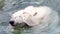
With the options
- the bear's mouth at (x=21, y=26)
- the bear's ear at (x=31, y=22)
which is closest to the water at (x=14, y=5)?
the bear's mouth at (x=21, y=26)

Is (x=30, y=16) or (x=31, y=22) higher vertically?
(x=30, y=16)

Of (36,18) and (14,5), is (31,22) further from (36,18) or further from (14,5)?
(14,5)

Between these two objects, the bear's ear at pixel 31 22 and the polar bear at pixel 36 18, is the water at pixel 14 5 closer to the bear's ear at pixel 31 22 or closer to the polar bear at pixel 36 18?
the polar bear at pixel 36 18

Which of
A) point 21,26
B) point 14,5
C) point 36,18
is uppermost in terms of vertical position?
point 14,5

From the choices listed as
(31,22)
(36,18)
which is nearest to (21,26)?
(31,22)

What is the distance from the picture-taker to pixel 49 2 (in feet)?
22.0

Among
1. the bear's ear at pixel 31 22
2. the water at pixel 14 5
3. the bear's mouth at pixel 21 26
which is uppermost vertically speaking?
the water at pixel 14 5

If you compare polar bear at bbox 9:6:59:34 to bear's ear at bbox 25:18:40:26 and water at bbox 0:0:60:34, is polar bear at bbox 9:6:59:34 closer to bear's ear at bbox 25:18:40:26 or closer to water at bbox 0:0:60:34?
bear's ear at bbox 25:18:40:26

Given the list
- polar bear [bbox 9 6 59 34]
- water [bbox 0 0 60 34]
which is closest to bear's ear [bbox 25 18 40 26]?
polar bear [bbox 9 6 59 34]

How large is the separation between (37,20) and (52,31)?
400 mm

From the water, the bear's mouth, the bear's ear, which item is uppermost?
the water

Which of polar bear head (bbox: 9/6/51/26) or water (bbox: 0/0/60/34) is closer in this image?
polar bear head (bbox: 9/6/51/26)

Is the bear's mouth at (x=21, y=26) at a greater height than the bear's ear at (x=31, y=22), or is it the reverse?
the bear's ear at (x=31, y=22)

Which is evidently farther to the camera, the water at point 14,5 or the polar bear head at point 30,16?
the water at point 14,5
